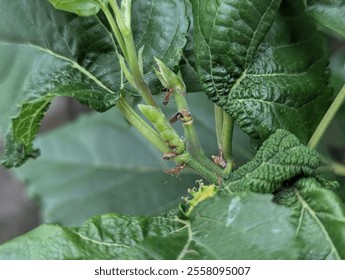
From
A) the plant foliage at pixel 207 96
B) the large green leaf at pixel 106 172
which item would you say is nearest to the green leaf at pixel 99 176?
the large green leaf at pixel 106 172

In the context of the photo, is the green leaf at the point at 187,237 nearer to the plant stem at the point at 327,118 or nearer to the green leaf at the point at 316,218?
the green leaf at the point at 316,218

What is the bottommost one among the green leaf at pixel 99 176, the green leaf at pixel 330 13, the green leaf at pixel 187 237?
the green leaf at pixel 99 176

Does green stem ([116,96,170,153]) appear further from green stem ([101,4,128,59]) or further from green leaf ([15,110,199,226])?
green leaf ([15,110,199,226])

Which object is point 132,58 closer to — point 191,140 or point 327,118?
point 191,140

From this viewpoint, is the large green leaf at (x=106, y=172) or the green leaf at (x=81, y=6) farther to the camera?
the large green leaf at (x=106, y=172)

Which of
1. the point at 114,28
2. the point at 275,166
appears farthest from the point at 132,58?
the point at 275,166
